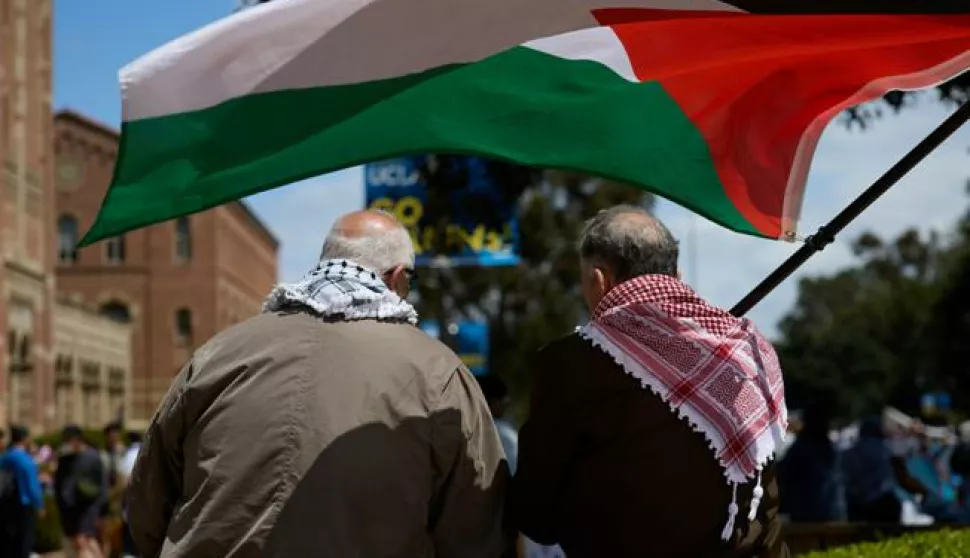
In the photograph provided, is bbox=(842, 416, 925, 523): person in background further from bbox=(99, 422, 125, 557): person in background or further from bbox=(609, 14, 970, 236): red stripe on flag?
bbox=(609, 14, 970, 236): red stripe on flag

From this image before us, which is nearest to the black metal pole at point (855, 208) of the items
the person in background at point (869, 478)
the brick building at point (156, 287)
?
the person in background at point (869, 478)

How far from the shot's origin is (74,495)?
17266 millimetres

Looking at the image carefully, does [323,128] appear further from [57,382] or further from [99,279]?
[99,279]

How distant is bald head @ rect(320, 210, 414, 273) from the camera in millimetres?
4301

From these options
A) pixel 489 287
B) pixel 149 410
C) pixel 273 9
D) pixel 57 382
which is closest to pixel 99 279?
pixel 149 410

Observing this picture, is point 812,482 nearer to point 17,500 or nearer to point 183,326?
point 17,500

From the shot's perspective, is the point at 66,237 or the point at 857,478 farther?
the point at 66,237

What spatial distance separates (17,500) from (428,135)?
1299cm

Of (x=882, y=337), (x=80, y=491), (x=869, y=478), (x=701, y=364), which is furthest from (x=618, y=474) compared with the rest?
(x=882, y=337)

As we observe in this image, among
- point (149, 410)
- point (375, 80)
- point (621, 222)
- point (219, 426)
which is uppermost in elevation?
point (375, 80)

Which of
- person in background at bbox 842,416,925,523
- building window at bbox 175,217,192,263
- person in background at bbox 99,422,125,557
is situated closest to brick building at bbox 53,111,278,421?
building window at bbox 175,217,192,263

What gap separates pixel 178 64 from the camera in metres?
4.28

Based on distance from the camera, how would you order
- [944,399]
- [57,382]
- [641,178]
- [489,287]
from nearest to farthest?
1. [641,178]
2. [489,287]
3. [944,399]
4. [57,382]

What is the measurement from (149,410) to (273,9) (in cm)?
8178
